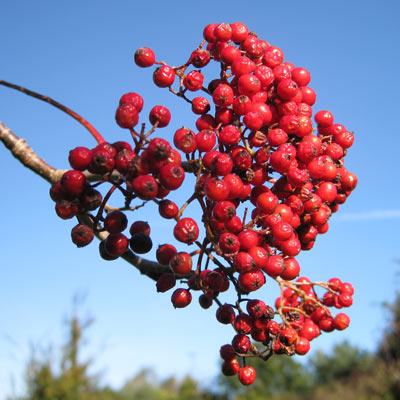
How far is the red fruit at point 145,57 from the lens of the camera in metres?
2.24

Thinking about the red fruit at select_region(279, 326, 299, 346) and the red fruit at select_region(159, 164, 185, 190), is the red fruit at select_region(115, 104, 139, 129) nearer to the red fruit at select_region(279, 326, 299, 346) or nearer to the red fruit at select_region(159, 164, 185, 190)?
the red fruit at select_region(159, 164, 185, 190)

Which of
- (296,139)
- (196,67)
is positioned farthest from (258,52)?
(296,139)

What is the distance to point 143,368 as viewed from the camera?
2296 inches

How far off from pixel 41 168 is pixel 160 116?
0.70 m

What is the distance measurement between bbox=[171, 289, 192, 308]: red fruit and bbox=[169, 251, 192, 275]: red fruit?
0.14 metres

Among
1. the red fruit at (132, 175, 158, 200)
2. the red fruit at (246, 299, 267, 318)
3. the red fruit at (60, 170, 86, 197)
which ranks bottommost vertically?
the red fruit at (246, 299, 267, 318)

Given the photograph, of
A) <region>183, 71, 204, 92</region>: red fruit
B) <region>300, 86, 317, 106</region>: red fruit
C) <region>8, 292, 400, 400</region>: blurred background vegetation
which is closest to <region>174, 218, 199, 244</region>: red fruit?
<region>183, 71, 204, 92</region>: red fruit

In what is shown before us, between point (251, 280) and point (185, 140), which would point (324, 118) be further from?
point (251, 280)

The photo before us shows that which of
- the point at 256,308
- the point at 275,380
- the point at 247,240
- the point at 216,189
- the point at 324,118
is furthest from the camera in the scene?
the point at 275,380

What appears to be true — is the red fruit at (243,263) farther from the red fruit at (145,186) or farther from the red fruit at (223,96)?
the red fruit at (223,96)

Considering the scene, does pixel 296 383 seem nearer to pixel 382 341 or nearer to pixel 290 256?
pixel 382 341

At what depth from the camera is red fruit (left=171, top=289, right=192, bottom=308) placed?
189 cm

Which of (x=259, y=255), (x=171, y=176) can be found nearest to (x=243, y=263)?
(x=259, y=255)

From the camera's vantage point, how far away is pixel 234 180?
1.80 m
